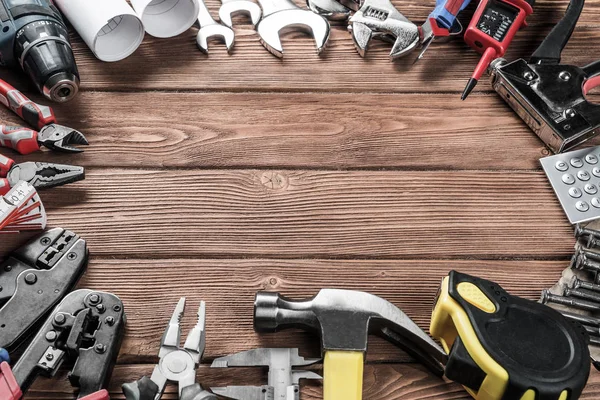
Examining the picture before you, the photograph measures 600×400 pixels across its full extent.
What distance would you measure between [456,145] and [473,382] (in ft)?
1.96

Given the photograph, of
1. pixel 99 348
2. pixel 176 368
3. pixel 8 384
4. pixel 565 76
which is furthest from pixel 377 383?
pixel 565 76

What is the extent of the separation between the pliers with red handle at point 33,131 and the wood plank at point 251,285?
0.86 ft

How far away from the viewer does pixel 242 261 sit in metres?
1.55

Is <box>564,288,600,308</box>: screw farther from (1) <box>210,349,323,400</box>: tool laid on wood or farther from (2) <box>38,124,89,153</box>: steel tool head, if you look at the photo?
(2) <box>38,124,89,153</box>: steel tool head

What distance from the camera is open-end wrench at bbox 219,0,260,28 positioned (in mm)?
1894

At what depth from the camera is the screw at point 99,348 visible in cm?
135

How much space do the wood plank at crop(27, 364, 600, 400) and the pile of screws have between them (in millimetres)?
99

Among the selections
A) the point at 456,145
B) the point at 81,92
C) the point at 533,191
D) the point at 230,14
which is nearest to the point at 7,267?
the point at 81,92

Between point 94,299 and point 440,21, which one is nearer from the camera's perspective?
point 94,299

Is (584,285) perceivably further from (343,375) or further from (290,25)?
(290,25)

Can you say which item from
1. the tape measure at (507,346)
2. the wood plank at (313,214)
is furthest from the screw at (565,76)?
the tape measure at (507,346)

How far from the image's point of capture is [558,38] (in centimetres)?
181

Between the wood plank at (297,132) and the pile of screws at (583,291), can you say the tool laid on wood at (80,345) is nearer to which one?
the wood plank at (297,132)

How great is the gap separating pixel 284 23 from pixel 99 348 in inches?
36.7
